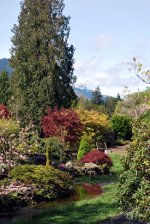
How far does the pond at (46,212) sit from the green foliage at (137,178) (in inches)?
192

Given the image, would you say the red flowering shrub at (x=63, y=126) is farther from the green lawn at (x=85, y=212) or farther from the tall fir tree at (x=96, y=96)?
the tall fir tree at (x=96, y=96)

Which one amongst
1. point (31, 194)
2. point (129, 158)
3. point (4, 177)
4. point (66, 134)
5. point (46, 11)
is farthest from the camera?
point (46, 11)

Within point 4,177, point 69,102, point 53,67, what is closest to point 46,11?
point 53,67

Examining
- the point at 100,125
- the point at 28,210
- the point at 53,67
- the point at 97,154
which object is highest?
the point at 53,67

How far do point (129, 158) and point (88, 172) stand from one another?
53.5ft

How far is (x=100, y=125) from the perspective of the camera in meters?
38.4

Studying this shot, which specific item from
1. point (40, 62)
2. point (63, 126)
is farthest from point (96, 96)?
point (63, 126)

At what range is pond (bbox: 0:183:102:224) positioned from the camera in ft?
44.2

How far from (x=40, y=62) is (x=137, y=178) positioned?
32.4 metres

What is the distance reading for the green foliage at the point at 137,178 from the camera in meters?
8.03

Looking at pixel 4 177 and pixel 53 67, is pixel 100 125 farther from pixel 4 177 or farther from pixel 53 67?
pixel 4 177

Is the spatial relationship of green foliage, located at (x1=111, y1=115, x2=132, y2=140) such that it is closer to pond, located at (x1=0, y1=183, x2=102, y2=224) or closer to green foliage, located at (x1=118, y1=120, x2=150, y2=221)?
pond, located at (x1=0, y1=183, x2=102, y2=224)

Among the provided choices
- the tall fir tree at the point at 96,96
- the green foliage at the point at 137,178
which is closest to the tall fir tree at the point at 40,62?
the green foliage at the point at 137,178

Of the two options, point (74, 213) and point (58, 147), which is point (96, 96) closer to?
point (58, 147)
